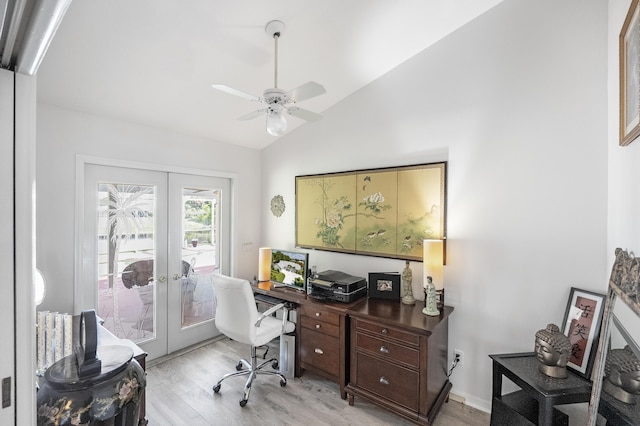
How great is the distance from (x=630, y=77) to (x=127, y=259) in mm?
3836

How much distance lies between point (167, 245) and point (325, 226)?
1.74m

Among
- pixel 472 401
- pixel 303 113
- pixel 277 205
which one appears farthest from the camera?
pixel 277 205

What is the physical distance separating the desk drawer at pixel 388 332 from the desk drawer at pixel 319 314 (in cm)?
24

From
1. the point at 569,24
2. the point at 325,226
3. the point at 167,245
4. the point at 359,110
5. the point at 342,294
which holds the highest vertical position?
the point at 569,24

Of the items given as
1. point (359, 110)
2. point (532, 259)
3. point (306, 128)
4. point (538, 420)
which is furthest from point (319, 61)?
point (538, 420)

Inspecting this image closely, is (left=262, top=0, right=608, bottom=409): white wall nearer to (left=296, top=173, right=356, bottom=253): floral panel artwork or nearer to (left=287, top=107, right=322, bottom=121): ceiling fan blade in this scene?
(left=296, top=173, right=356, bottom=253): floral panel artwork

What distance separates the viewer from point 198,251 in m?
3.38

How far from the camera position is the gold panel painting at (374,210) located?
2555 mm

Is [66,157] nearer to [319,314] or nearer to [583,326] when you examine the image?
[319,314]

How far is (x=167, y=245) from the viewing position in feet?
10.1

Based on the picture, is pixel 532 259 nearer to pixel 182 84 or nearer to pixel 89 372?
pixel 89 372

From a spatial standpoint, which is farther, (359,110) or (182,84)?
(359,110)

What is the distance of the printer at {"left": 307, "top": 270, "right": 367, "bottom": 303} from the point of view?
258cm

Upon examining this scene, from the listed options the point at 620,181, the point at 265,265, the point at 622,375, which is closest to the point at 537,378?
the point at 622,375
